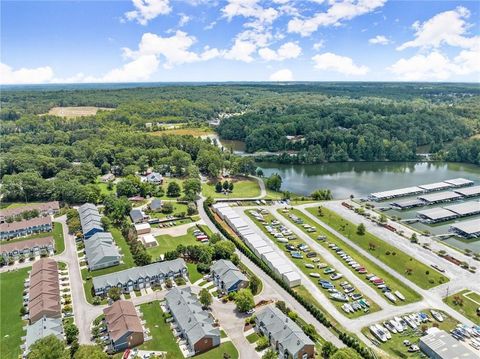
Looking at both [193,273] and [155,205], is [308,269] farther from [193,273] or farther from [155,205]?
[155,205]

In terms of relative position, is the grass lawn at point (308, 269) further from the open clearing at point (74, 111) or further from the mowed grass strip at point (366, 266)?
the open clearing at point (74, 111)

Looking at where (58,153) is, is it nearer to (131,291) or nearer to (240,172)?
(240,172)

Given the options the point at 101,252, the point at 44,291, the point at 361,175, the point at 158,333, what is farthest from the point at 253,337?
the point at 361,175

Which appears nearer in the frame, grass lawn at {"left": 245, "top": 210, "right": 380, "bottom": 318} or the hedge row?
the hedge row

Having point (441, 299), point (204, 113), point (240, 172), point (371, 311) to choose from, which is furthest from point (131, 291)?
point (204, 113)

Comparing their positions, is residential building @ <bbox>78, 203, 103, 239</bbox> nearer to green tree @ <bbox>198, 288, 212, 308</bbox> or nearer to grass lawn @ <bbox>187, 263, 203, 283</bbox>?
grass lawn @ <bbox>187, 263, 203, 283</bbox>

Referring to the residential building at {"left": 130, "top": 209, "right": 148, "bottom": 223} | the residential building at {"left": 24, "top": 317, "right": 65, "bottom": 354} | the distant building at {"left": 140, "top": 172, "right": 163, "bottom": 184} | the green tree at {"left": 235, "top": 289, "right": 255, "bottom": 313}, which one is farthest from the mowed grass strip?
the residential building at {"left": 24, "top": 317, "right": 65, "bottom": 354}
